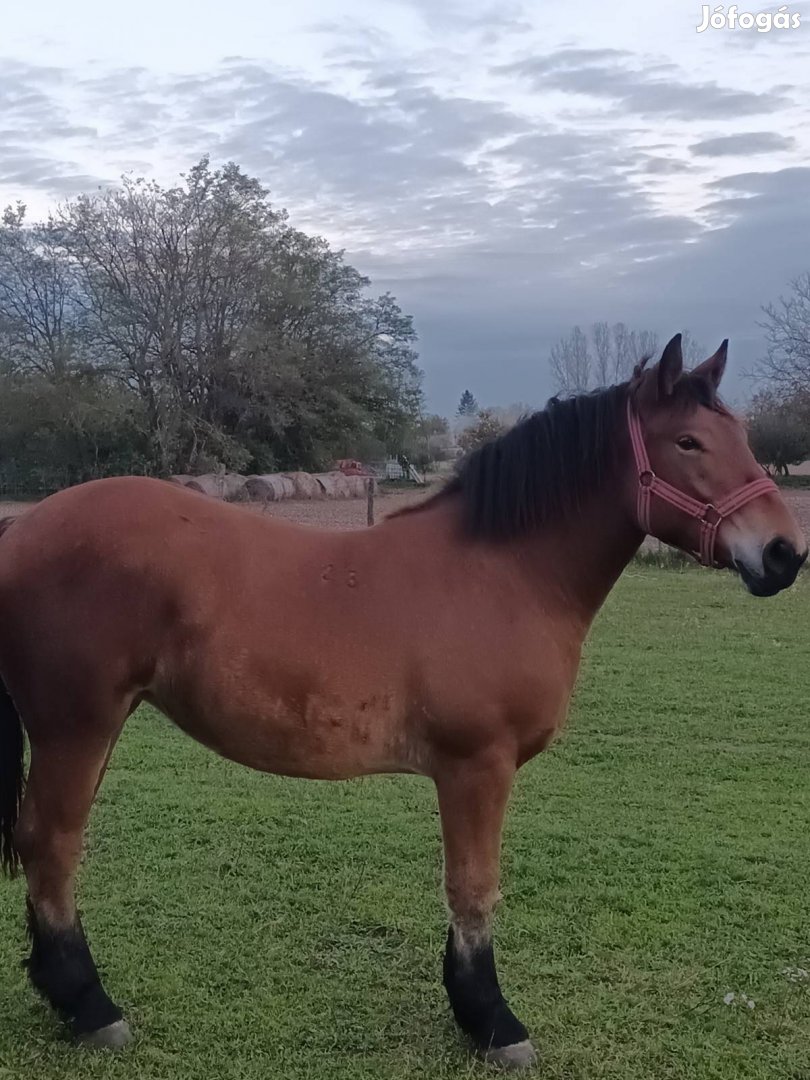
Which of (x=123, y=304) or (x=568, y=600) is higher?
(x=123, y=304)

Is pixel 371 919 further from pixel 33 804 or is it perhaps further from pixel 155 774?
pixel 155 774

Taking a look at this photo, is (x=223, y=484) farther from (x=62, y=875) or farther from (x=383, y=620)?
(x=383, y=620)

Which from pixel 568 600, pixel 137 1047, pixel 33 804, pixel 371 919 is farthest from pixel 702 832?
pixel 33 804

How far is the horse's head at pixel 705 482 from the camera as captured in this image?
246cm

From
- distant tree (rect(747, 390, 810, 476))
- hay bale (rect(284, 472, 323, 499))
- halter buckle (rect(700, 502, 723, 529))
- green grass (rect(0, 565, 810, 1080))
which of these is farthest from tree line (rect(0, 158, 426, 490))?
halter buckle (rect(700, 502, 723, 529))

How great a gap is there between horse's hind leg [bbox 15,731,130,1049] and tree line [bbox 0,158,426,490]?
22.2m

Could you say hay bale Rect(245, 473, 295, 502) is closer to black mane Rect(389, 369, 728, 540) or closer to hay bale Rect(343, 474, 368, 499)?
hay bale Rect(343, 474, 368, 499)

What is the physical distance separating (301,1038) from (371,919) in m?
0.76

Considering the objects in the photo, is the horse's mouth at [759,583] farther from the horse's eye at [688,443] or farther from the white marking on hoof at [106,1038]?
the white marking on hoof at [106,1038]

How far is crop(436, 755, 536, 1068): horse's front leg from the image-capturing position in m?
2.68

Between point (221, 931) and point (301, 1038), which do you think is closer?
point (301, 1038)

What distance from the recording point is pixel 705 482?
101 inches

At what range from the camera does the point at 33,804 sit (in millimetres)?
2838

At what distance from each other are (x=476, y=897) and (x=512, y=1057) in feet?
1.71
